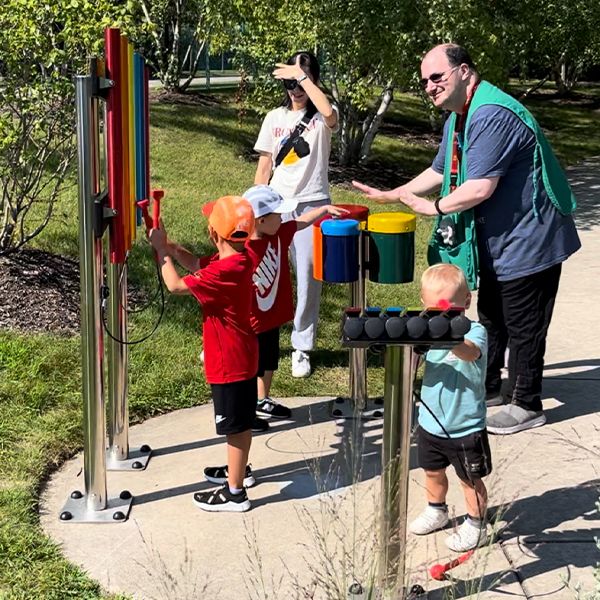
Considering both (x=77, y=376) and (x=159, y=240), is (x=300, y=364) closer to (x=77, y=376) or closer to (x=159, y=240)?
(x=77, y=376)

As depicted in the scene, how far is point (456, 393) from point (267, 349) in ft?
4.98

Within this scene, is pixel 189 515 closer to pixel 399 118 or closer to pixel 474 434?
pixel 474 434

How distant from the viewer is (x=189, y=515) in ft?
13.5

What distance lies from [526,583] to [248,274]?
160 centimetres

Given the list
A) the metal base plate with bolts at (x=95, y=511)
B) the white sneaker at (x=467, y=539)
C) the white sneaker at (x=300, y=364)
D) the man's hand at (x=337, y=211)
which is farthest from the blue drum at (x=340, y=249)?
the white sneaker at (x=300, y=364)

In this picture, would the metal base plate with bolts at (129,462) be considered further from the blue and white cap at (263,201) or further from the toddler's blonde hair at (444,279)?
the toddler's blonde hair at (444,279)

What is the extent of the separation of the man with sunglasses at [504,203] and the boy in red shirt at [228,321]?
3.06ft

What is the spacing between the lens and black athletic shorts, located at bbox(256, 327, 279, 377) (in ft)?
16.3

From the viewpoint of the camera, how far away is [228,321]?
3957mm

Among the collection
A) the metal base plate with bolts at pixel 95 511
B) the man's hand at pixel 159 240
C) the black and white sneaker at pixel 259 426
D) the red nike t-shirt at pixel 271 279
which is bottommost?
the black and white sneaker at pixel 259 426

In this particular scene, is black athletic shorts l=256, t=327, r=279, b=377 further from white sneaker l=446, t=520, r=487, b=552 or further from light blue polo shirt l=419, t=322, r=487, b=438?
white sneaker l=446, t=520, r=487, b=552

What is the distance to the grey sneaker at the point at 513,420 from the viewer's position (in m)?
5.01

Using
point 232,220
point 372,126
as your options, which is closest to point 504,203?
point 232,220

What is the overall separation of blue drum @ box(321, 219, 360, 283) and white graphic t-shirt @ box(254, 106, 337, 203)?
1.32m
